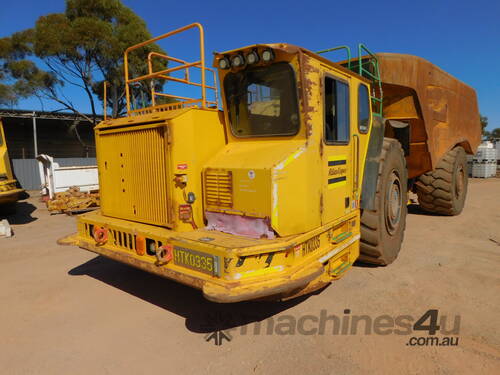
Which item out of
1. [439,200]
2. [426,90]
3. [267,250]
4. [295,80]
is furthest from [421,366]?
[439,200]

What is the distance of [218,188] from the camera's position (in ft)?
11.0

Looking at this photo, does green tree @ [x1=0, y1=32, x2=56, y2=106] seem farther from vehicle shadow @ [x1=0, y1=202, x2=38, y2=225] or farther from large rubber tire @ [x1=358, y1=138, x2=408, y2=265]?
large rubber tire @ [x1=358, y1=138, x2=408, y2=265]

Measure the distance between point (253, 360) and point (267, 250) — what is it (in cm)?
88

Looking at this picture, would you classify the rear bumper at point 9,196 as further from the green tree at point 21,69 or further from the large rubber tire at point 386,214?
the green tree at point 21,69

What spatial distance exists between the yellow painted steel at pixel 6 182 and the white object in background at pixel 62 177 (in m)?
1.60

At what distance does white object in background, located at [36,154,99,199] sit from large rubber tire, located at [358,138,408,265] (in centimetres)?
928

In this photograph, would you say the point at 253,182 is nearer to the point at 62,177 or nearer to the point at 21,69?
the point at 62,177

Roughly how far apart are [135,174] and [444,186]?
21.0ft

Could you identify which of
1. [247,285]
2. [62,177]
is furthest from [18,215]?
[247,285]

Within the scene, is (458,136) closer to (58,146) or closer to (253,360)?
(253,360)

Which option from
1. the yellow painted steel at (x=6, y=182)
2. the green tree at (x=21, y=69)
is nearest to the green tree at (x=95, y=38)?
the green tree at (x=21, y=69)

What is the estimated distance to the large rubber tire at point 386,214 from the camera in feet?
14.1

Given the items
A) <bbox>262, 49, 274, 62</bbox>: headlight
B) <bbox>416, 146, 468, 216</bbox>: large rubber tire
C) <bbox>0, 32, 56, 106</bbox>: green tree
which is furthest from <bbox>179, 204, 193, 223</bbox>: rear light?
<bbox>0, 32, 56, 106</bbox>: green tree

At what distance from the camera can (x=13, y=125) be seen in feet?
77.8
